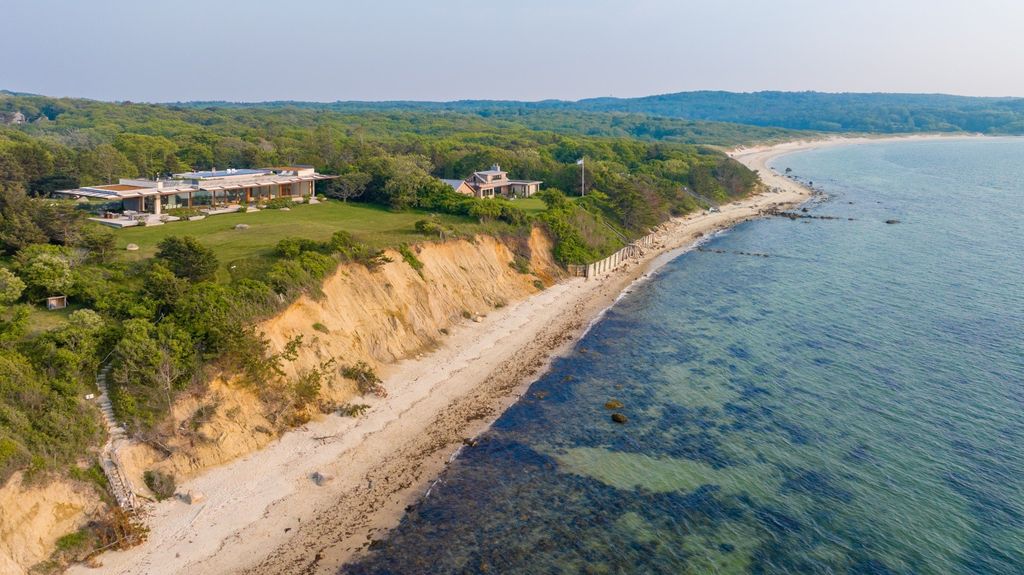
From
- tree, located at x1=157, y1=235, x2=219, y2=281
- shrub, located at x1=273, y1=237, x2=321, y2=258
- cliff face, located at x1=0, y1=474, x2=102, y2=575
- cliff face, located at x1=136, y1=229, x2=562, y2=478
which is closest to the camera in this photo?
cliff face, located at x1=0, y1=474, x2=102, y2=575

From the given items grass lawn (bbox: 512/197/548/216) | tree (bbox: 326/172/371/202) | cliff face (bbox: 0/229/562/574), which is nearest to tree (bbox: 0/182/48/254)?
cliff face (bbox: 0/229/562/574)

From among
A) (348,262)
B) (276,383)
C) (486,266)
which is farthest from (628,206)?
(276,383)

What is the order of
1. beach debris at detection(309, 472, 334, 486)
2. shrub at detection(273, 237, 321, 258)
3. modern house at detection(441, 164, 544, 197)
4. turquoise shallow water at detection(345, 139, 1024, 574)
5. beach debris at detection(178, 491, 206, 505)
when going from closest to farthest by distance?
turquoise shallow water at detection(345, 139, 1024, 574), beach debris at detection(178, 491, 206, 505), beach debris at detection(309, 472, 334, 486), shrub at detection(273, 237, 321, 258), modern house at detection(441, 164, 544, 197)

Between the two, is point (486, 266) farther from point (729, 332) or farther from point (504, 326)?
point (729, 332)

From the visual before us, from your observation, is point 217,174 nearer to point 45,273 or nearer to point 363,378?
point 45,273

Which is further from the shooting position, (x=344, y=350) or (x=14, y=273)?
(x=344, y=350)

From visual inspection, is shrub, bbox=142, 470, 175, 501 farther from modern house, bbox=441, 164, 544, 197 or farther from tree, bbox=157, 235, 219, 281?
modern house, bbox=441, 164, 544, 197

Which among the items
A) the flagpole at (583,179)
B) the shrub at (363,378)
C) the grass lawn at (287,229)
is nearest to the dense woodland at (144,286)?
the grass lawn at (287,229)
